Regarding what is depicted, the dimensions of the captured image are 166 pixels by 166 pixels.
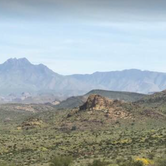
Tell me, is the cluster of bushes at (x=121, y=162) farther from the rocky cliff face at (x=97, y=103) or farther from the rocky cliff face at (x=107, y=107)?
the rocky cliff face at (x=97, y=103)

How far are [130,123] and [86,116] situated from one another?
15908mm

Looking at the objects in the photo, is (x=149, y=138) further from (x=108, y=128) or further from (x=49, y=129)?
(x=49, y=129)

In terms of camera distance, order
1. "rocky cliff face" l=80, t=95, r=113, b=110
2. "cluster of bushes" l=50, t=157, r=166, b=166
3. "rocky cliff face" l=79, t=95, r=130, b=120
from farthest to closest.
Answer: "rocky cliff face" l=80, t=95, r=113, b=110
"rocky cliff face" l=79, t=95, r=130, b=120
"cluster of bushes" l=50, t=157, r=166, b=166

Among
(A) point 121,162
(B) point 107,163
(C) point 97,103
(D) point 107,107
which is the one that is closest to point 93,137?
(A) point 121,162

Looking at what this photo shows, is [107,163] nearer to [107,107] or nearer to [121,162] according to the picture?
[121,162]

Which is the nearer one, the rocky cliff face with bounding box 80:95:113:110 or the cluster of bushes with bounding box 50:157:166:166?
the cluster of bushes with bounding box 50:157:166:166

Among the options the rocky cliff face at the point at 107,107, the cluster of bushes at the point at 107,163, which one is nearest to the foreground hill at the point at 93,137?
the rocky cliff face at the point at 107,107

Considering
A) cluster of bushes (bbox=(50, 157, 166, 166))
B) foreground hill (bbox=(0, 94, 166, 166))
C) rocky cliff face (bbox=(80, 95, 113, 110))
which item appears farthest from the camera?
rocky cliff face (bbox=(80, 95, 113, 110))

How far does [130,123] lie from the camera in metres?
111

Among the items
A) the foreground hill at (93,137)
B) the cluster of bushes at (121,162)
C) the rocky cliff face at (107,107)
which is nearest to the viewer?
the cluster of bushes at (121,162)

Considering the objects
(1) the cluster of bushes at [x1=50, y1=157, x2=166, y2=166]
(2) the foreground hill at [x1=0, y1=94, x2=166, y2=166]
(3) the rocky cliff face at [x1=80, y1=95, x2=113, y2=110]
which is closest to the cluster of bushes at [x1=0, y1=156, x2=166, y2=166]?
(1) the cluster of bushes at [x1=50, y1=157, x2=166, y2=166]

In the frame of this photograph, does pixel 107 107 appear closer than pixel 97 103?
Yes

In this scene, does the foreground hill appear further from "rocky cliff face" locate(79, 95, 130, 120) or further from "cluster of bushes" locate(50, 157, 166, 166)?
"cluster of bushes" locate(50, 157, 166, 166)

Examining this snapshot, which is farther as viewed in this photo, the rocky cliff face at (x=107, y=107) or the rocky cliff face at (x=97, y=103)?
the rocky cliff face at (x=97, y=103)
